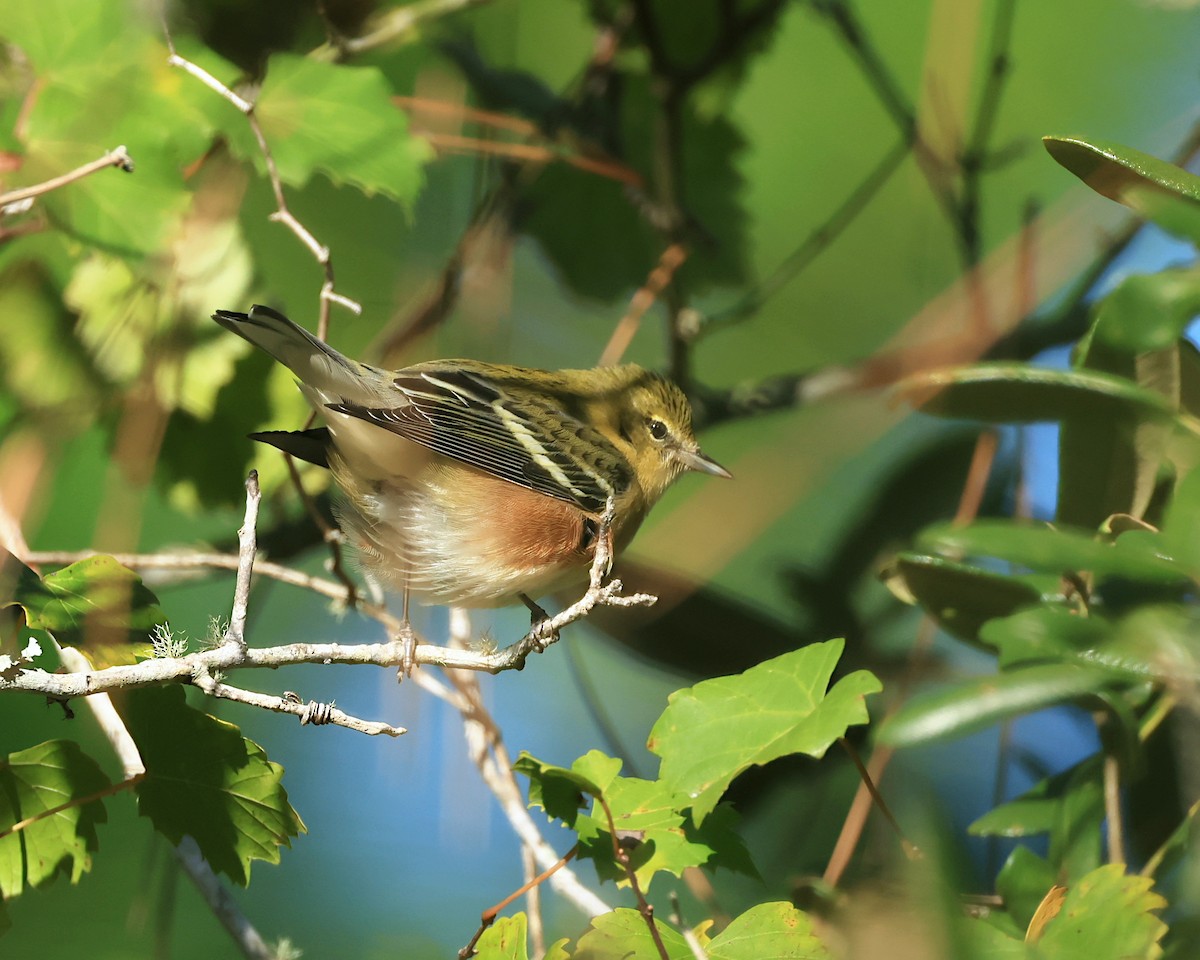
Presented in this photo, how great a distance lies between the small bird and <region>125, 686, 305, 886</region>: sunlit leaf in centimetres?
63

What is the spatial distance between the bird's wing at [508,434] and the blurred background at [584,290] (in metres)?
0.29

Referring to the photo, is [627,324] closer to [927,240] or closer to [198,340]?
[927,240]

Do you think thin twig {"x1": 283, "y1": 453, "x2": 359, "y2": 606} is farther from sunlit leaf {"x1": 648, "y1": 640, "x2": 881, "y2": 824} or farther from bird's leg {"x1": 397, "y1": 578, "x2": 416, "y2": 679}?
sunlit leaf {"x1": 648, "y1": 640, "x2": 881, "y2": 824}

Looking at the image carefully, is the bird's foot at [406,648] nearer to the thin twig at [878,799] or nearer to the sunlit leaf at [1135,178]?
the thin twig at [878,799]

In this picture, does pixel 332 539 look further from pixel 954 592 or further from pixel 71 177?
pixel 954 592

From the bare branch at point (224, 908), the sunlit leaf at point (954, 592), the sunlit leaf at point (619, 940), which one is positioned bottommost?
the bare branch at point (224, 908)

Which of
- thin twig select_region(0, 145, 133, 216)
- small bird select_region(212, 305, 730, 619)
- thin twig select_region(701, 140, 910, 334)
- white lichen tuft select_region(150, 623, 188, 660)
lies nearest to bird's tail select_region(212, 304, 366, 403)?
small bird select_region(212, 305, 730, 619)

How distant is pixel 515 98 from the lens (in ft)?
9.12

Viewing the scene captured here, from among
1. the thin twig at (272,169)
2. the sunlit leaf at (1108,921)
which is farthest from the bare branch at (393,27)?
the sunlit leaf at (1108,921)

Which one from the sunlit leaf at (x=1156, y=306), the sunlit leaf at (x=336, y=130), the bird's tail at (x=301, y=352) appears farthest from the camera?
the sunlit leaf at (x=336, y=130)

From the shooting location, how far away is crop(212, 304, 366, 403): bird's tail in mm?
1722

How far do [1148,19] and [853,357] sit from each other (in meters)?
0.98

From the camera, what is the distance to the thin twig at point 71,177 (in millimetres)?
1624

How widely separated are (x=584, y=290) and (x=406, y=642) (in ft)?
5.05
